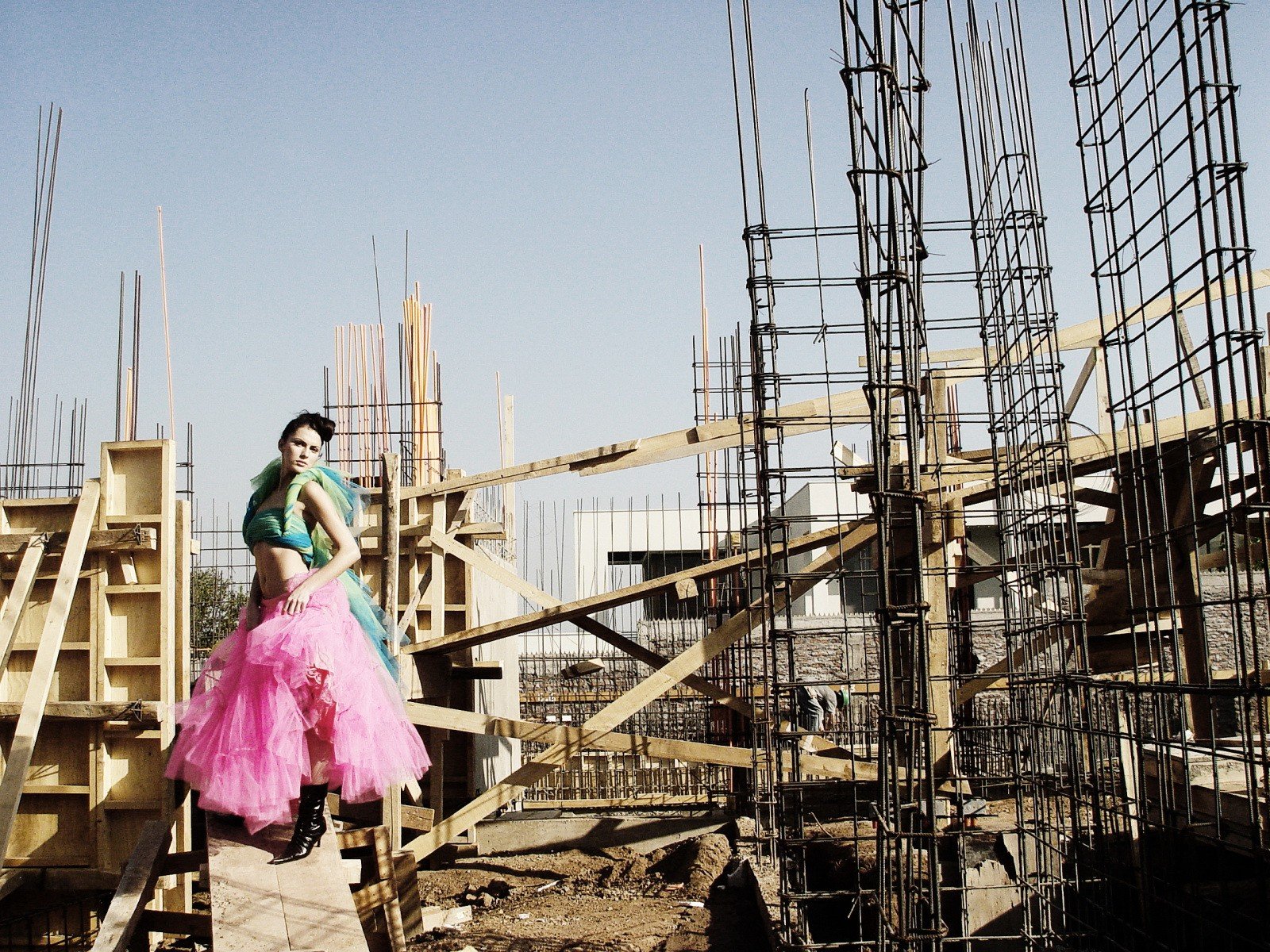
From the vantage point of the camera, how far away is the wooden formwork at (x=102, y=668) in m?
8.39

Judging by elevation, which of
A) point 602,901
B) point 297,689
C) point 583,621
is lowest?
point 602,901

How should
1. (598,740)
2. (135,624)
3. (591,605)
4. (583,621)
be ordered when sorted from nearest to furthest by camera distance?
1. (135,624)
2. (598,740)
3. (591,605)
4. (583,621)

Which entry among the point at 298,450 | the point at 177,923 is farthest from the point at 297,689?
the point at 177,923

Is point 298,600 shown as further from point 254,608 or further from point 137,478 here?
point 137,478

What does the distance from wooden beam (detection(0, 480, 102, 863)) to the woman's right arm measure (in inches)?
122

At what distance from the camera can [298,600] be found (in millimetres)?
5066

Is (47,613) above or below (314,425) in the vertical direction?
below

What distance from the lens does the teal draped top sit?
5211mm

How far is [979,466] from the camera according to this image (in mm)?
9711

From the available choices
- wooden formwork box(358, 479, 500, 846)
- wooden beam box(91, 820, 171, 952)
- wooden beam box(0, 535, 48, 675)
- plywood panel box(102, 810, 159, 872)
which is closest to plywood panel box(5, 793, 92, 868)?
plywood panel box(102, 810, 159, 872)

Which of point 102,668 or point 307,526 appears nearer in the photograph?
point 307,526

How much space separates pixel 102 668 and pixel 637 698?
387 centimetres

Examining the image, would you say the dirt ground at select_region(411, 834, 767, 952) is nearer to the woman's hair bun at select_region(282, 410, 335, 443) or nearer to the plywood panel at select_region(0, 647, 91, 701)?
the plywood panel at select_region(0, 647, 91, 701)

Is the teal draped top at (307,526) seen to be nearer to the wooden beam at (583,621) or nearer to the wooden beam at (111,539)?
the wooden beam at (111,539)
